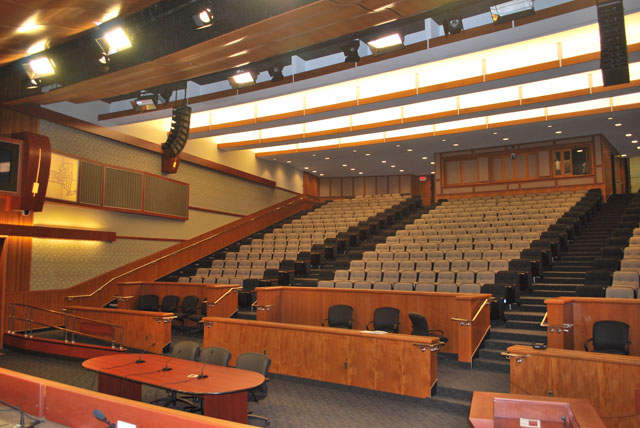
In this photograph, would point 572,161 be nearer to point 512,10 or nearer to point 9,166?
point 512,10

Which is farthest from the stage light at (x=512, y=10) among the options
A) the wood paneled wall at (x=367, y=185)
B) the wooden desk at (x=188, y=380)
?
the wood paneled wall at (x=367, y=185)

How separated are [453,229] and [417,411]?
7.08 meters

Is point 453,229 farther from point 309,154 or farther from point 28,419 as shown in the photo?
point 28,419

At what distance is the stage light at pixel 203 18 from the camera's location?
4.39 meters

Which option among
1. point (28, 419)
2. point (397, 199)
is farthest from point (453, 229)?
point (28, 419)

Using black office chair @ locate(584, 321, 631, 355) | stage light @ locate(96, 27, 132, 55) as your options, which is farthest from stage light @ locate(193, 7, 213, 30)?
black office chair @ locate(584, 321, 631, 355)

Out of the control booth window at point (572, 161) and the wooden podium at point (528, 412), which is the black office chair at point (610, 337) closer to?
the wooden podium at point (528, 412)

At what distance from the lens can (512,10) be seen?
16.0ft

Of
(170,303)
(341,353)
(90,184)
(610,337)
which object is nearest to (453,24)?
(610,337)

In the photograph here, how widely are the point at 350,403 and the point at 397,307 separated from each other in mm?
2064

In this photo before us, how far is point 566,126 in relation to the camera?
488 inches

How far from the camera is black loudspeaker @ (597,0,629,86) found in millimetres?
4738

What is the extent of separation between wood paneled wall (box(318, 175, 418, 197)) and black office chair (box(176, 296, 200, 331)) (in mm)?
12134

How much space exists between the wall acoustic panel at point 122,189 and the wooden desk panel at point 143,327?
2890 mm
